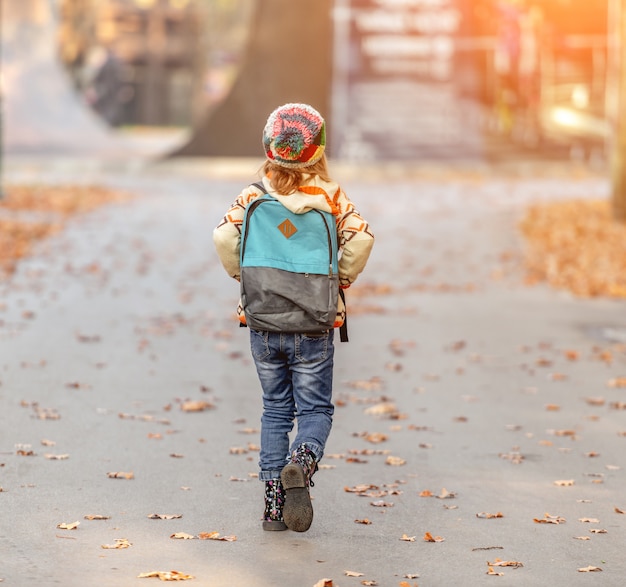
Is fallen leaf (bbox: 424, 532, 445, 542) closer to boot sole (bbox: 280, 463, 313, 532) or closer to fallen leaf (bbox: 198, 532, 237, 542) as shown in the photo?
boot sole (bbox: 280, 463, 313, 532)

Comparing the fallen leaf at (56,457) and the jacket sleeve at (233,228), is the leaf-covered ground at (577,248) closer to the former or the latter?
the fallen leaf at (56,457)

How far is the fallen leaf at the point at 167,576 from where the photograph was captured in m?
5.29

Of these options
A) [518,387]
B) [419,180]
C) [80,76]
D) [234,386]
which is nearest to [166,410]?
[234,386]

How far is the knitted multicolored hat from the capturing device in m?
5.87

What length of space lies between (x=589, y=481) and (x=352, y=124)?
1063 inches

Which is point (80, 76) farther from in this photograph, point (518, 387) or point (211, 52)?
point (518, 387)

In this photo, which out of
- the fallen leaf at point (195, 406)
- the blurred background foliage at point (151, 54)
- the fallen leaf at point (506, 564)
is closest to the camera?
the fallen leaf at point (506, 564)

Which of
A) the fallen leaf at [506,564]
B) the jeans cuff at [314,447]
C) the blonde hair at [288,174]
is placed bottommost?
the fallen leaf at [506,564]

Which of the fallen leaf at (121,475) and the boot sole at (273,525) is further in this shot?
the fallen leaf at (121,475)

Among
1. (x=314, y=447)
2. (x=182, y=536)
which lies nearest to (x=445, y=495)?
(x=314, y=447)

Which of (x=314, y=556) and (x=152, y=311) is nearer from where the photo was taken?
(x=314, y=556)

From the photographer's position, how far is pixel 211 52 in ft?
156

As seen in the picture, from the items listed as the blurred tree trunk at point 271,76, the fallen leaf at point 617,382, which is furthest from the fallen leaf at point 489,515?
the blurred tree trunk at point 271,76

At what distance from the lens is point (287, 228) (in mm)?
5895
